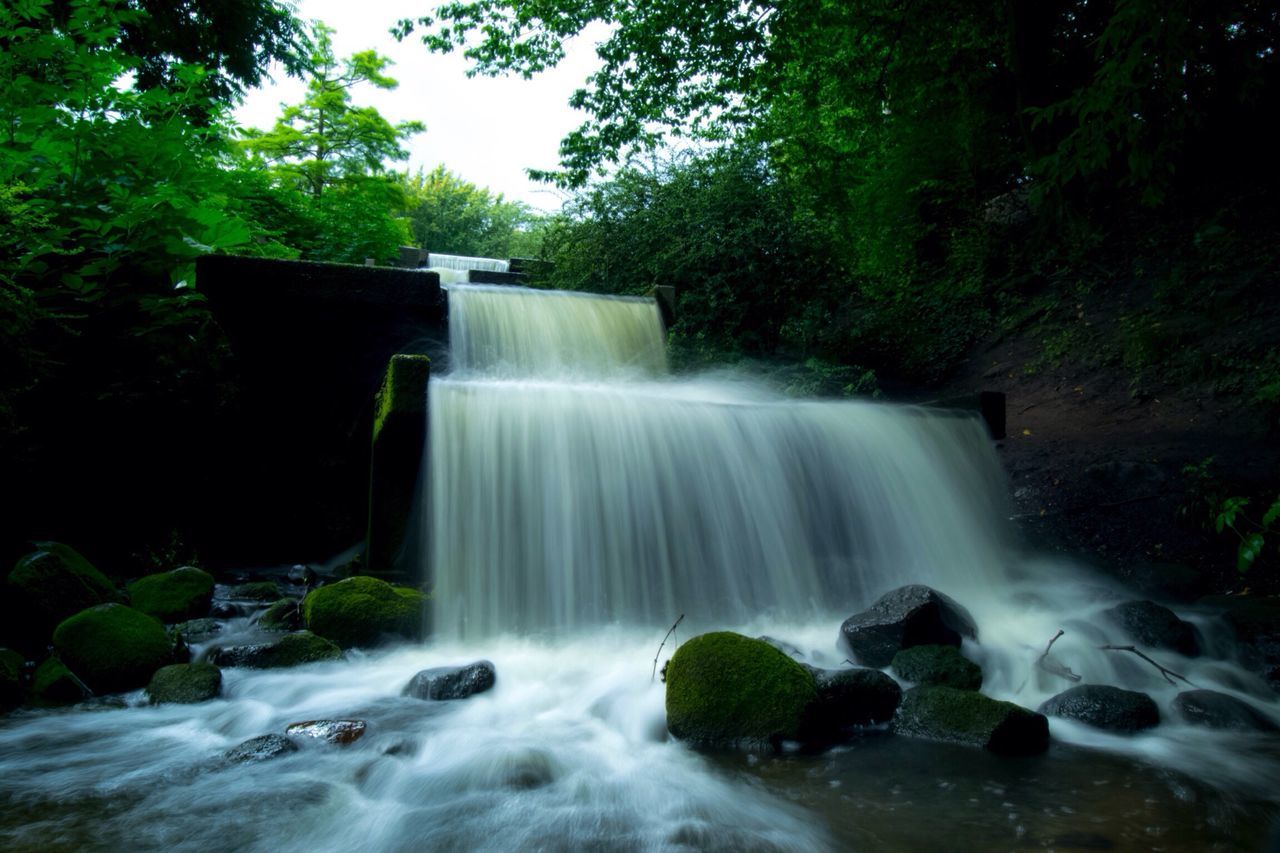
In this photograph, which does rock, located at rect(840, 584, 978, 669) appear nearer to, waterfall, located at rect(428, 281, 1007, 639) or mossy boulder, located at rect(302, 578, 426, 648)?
waterfall, located at rect(428, 281, 1007, 639)

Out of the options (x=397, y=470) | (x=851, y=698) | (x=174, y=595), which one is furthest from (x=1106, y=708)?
(x=174, y=595)

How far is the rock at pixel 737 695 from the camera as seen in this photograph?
3.60m

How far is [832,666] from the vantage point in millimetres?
4781

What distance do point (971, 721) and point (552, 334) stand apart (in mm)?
7717

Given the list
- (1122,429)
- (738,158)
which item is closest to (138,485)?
(738,158)

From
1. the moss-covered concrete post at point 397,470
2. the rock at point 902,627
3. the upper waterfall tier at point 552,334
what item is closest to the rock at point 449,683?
the moss-covered concrete post at point 397,470

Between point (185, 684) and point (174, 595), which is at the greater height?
point (174, 595)

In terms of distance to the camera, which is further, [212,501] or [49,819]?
[212,501]

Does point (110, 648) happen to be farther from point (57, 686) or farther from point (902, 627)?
point (902, 627)

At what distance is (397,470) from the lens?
5980mm

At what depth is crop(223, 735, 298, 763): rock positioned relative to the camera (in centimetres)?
342

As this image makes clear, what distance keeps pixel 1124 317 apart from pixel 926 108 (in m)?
4.29

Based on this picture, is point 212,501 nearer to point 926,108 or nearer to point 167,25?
point 167,25

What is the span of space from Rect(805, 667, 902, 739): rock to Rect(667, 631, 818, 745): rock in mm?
140
